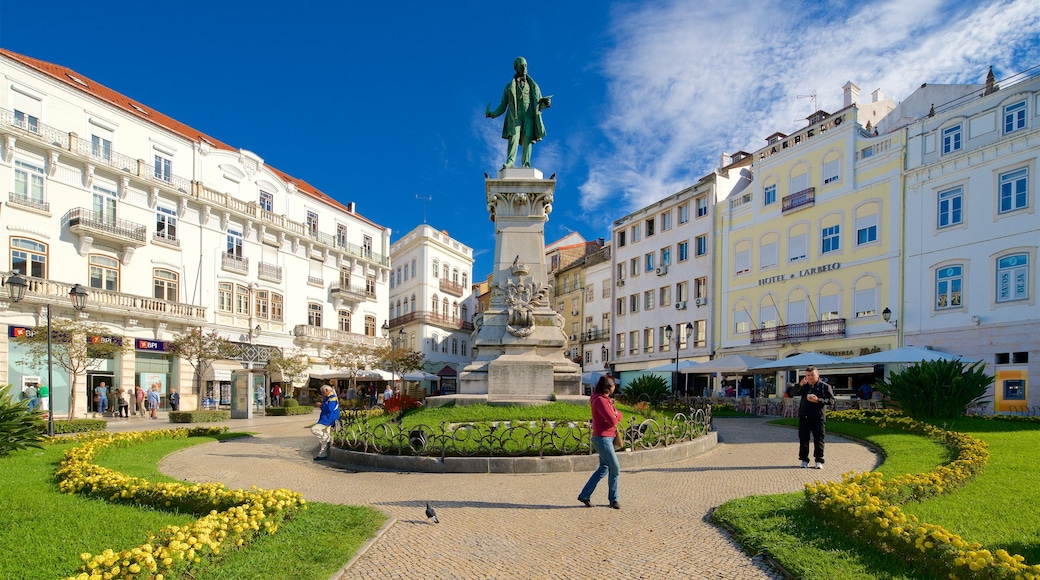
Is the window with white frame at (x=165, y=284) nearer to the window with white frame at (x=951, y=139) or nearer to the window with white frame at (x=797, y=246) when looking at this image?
the window with white frame at (x=797, y=246)

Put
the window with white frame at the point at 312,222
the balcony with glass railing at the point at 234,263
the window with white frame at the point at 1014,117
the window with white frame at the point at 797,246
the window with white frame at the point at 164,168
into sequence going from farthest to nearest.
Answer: the window with white frame at the point at 312,222, the balcony with glass railing at the point at 234,263, the window with white frame at the point at 797,246, the window with white frame at the point at 164,168, the window with white frame at the point at 1014,117

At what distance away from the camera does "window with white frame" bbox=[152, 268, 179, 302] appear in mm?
32188

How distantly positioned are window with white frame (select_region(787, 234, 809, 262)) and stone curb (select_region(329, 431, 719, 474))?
27.8m

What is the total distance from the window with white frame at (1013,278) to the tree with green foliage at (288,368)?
3342cm

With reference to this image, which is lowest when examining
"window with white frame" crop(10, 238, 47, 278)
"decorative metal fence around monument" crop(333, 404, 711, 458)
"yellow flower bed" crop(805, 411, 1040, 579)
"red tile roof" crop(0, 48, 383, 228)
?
"decorative metal fence around monument" crop(333, 404, 711, 458)

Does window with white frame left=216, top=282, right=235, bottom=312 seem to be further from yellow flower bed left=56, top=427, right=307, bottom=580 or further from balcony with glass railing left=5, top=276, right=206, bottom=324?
yellow flower bed left=56, top=427, right=307, bottom=580

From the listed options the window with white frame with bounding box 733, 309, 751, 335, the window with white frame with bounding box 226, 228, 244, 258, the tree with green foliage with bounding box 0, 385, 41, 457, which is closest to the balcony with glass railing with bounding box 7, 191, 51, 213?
the window with white frame with bounding box 226, 228, 244, 258

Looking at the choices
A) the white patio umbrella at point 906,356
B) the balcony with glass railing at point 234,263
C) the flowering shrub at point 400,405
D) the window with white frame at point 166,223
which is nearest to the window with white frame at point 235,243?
the balcony with glass railing at point 234,263

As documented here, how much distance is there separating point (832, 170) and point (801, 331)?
894 cm

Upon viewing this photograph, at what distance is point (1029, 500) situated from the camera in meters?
6.67

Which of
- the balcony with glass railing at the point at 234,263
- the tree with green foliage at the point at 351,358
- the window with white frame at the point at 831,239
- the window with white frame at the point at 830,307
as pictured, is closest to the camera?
the window with white frame at the point at 830,307

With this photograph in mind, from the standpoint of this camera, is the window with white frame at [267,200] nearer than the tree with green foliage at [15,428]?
No

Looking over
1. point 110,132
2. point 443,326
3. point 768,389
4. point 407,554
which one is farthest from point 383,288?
point 407,554

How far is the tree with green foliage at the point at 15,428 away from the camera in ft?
35.8
